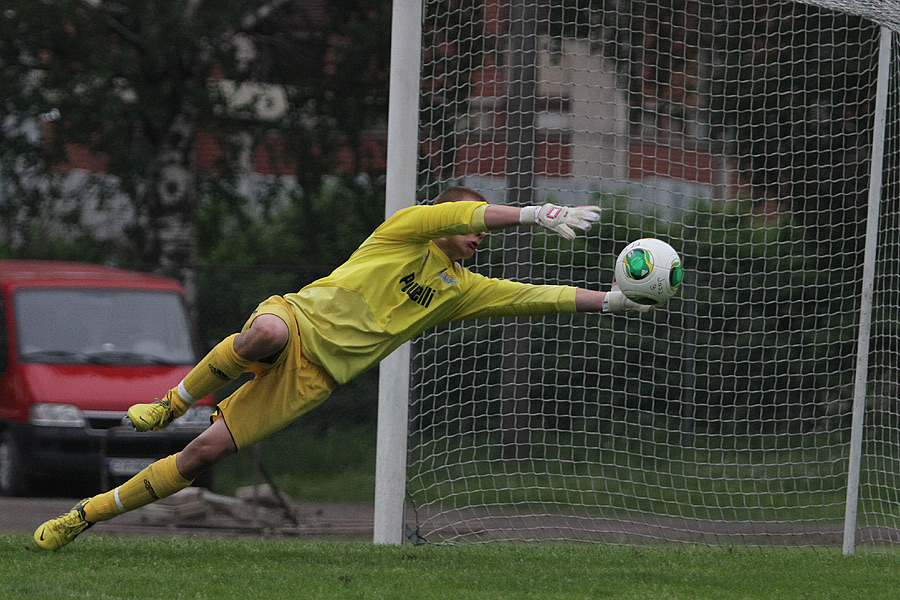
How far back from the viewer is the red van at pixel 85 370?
10.8 meters

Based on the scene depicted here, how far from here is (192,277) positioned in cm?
1409

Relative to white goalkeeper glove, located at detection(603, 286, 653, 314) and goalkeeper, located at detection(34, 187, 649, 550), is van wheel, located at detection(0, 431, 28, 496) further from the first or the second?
white goalkeeper glove, located at detection(603, 286, 653, 314)

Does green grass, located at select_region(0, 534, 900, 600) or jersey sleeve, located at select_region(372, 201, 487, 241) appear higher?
jersey sleeve, located at select_region(372, 201, 487, 241)

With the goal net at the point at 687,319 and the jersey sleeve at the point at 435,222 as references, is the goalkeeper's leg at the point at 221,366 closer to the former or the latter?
the jersey sleeve at the point at 435,222

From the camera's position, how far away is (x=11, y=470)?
11.0 metres

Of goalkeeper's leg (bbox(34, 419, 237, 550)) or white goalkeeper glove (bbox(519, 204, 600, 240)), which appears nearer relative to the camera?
white goalkeeper glove (bbox(519, 204, 600, 240))

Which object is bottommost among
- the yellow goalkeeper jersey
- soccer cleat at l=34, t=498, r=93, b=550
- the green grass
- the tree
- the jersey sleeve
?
the green grass

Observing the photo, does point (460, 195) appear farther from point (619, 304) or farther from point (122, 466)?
point (122, 466)

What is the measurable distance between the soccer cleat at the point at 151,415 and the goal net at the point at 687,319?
2.21 metres

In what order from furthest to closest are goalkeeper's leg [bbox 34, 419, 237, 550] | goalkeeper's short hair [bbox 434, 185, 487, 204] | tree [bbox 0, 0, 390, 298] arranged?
tree [bbox 0, 0, 390, 298] → goalkeeper's short hair [bbox 434, 185, 487, 204] → goalkeeper's leg [bbox 34, 419, 237, 550]

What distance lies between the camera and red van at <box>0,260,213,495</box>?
35.5 feet

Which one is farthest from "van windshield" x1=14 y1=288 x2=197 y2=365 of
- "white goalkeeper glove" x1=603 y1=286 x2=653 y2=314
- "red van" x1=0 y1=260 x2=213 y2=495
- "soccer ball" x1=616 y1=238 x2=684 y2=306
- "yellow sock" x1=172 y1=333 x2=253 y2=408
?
"soccer ball" x1=616 y1=238 x2=684 y2=306

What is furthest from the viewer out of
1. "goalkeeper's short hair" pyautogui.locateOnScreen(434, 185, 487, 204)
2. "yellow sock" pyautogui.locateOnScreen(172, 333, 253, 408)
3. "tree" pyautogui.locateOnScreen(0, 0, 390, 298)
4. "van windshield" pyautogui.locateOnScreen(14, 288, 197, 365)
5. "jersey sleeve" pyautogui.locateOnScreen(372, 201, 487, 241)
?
"tree" pyautogui.locateOnScreen(0, 0, 390, 298)

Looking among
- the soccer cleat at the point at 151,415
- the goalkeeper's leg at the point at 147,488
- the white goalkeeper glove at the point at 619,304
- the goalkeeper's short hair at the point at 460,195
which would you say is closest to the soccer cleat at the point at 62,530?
the goalkeeper's leg at the point at 147,488
